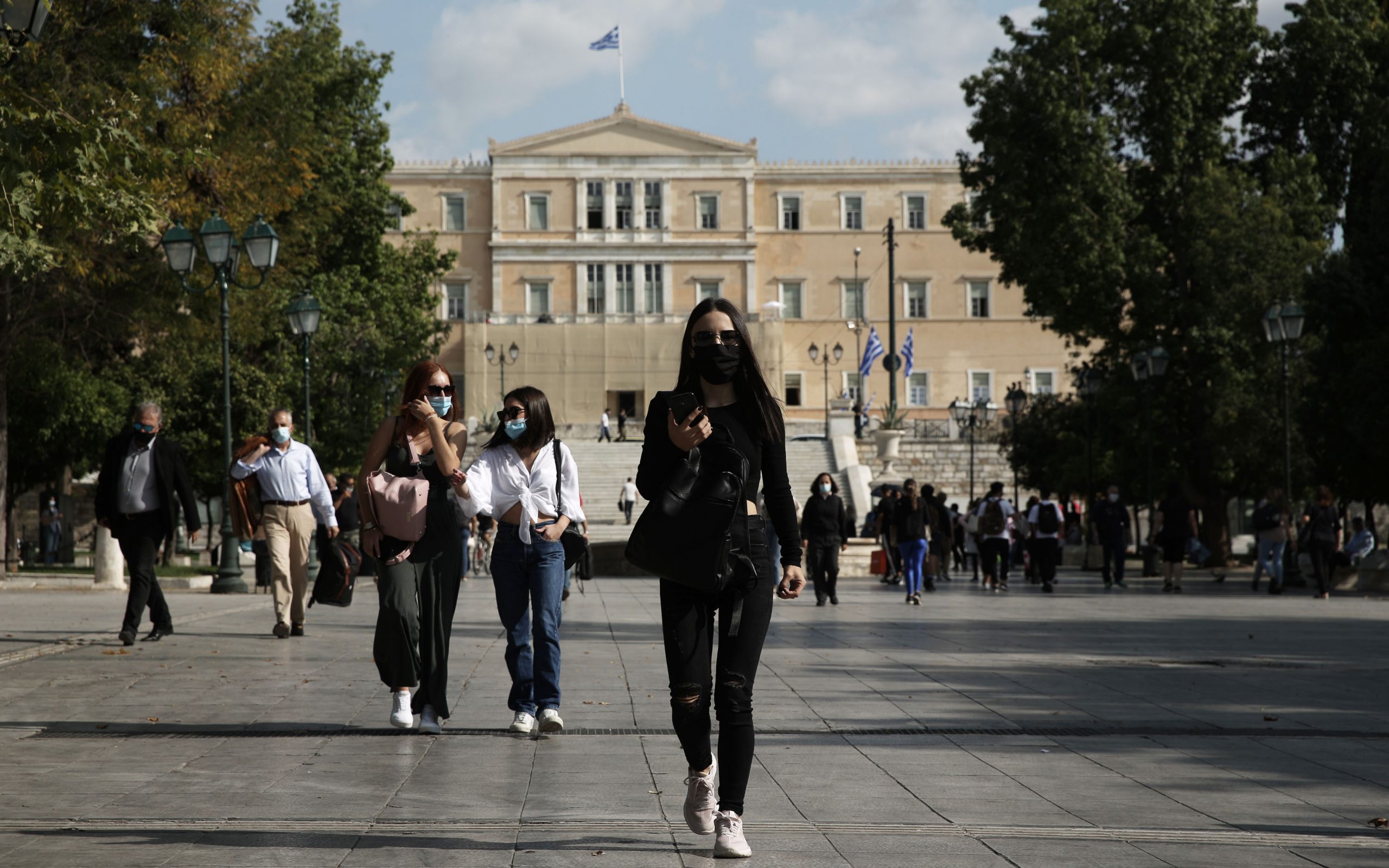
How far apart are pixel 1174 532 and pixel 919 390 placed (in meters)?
53.4

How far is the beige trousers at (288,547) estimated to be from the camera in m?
12.8

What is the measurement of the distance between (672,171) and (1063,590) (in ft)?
175

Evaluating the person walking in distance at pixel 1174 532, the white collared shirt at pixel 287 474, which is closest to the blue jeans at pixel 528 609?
the white collared shirt at pixel 287 474

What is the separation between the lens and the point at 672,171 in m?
75.6

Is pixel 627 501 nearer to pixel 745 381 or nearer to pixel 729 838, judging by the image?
A: pixel 745 381

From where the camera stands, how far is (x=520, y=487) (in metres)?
7.76

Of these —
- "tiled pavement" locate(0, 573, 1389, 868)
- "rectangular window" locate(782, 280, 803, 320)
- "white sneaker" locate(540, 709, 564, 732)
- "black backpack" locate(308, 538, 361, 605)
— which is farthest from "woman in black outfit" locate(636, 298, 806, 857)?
"rectangular window" locate(782, 280, 803, 320)

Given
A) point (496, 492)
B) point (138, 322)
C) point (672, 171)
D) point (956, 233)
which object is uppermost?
point (672, 171)

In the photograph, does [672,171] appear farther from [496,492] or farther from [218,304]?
[496,492]

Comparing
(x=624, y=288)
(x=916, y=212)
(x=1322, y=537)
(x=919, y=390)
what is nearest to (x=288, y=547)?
(x=1322, y=537)

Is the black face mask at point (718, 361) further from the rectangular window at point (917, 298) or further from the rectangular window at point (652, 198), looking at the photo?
the rectangular window at point (917, 298)

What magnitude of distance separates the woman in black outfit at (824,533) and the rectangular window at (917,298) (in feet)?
186

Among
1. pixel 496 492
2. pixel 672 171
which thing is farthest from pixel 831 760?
pixel 672 171

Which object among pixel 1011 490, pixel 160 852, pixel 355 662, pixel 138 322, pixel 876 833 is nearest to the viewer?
pixel 160 852
